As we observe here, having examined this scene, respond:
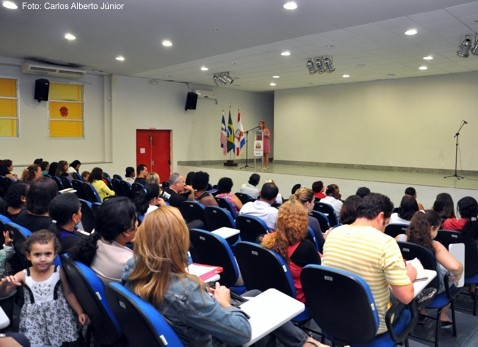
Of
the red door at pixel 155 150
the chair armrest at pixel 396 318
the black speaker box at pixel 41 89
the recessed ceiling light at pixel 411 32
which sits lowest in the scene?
the chair armrest at pixel 396 318

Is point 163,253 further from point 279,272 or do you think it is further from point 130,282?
point 279,272

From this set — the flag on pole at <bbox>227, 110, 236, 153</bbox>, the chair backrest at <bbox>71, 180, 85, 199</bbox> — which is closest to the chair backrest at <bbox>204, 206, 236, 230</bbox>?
the chair backrest at <bbox>71, 180, 85, 199</bbox>

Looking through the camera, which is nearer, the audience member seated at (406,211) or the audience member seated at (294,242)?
the audience member seated at (294,242)

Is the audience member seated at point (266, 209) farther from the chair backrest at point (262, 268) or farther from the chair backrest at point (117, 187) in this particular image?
the chair backrest at point (117, 187)

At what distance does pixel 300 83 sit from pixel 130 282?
12.7 meters

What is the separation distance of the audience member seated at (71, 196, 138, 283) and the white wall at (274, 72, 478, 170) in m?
11.8

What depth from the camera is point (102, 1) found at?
534 centimetres

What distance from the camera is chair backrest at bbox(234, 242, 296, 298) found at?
2.39 meters

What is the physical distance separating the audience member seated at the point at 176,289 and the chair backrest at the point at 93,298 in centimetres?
38

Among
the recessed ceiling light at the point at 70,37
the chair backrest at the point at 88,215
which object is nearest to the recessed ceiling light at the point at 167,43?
the recessed ceiling light at the point at 70,37

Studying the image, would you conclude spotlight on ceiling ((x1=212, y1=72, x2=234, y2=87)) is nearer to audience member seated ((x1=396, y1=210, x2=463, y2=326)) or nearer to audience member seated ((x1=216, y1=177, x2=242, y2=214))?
audience member seated ((x1=216, y1=177, x2=242, y2=214))

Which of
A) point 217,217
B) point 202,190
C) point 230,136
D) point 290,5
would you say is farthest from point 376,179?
point 217,217

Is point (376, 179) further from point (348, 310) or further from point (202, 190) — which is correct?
point (348, 310)

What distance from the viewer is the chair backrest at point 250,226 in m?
3.61
